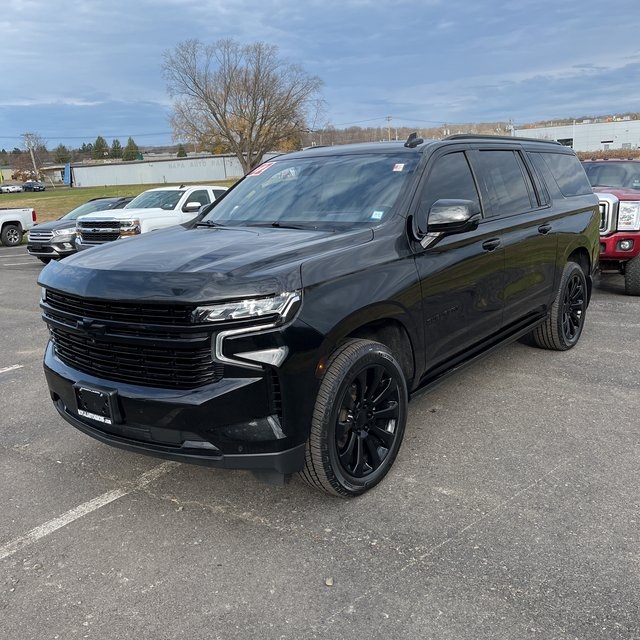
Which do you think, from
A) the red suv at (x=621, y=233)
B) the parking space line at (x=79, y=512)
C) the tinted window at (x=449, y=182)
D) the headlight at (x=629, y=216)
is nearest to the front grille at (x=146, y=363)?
the parking space line at (x=79, y=512)

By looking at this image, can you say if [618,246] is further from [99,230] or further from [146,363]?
[99,230]

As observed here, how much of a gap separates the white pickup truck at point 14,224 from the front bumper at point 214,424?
19.6 m

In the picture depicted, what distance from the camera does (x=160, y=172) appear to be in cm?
9138

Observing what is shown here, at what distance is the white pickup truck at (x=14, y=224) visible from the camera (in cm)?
2000

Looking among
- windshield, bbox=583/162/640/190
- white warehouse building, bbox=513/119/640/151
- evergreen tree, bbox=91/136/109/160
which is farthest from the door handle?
evergreen tree, bbox=91/136/109/160

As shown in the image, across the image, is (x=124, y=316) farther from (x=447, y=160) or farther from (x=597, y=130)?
(x=597, y=130)

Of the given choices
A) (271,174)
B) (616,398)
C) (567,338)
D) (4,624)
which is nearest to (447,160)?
(271,174)

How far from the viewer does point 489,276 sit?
13.9 ft

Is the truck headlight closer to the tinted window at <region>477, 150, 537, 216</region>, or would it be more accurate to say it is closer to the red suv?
the red suv

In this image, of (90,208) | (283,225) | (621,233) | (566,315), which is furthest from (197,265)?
(90,208)

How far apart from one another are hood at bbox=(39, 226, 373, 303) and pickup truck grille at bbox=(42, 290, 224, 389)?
0.24 feet

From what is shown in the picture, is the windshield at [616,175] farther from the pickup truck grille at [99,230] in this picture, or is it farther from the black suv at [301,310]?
the pickup truck grille at [99,230]

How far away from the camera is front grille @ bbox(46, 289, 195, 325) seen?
108 inches

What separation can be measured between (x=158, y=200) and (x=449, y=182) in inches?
413
